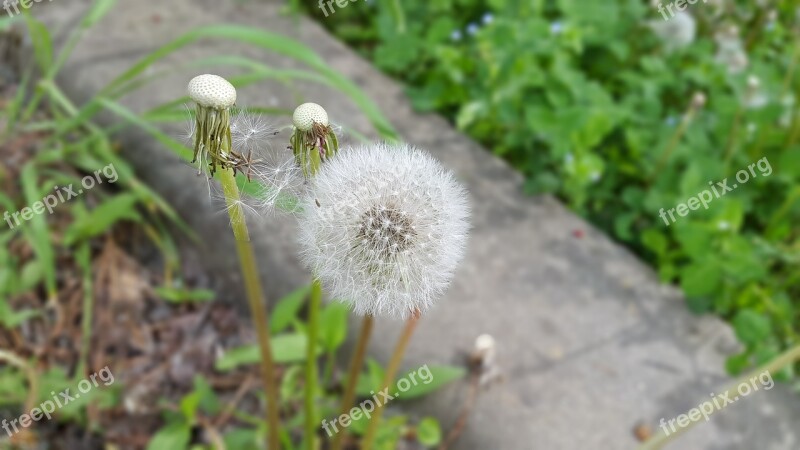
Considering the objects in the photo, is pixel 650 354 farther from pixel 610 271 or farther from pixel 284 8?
pixel 284 8

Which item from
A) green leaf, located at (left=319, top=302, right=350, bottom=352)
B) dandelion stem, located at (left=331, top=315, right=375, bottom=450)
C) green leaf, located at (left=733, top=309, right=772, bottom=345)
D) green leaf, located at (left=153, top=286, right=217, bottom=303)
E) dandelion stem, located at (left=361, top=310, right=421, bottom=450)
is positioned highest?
green leaf, located at (left=153, top=286, right=217, bottom=303)

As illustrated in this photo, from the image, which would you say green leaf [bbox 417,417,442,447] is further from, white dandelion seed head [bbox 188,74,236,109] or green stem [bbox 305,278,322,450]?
white dandelion seed head [bbox 188,74,236,109]

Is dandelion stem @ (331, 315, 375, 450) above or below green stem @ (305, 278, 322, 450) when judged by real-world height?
below

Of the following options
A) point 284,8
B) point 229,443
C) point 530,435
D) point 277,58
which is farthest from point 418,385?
point 284,8

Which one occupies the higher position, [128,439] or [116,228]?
[116,228]

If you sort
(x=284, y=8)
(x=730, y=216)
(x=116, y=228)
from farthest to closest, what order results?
1. (x=284, y=8)
2. (x=116, y=228)
3. (x=730, y=216)

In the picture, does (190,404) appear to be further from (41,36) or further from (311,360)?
(41,36)

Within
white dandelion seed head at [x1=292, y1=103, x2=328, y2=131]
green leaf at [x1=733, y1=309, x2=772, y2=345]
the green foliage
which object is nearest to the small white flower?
the green foliage

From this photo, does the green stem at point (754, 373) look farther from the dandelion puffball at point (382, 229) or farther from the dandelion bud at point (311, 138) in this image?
the dandelion bud at point (311, 138)
